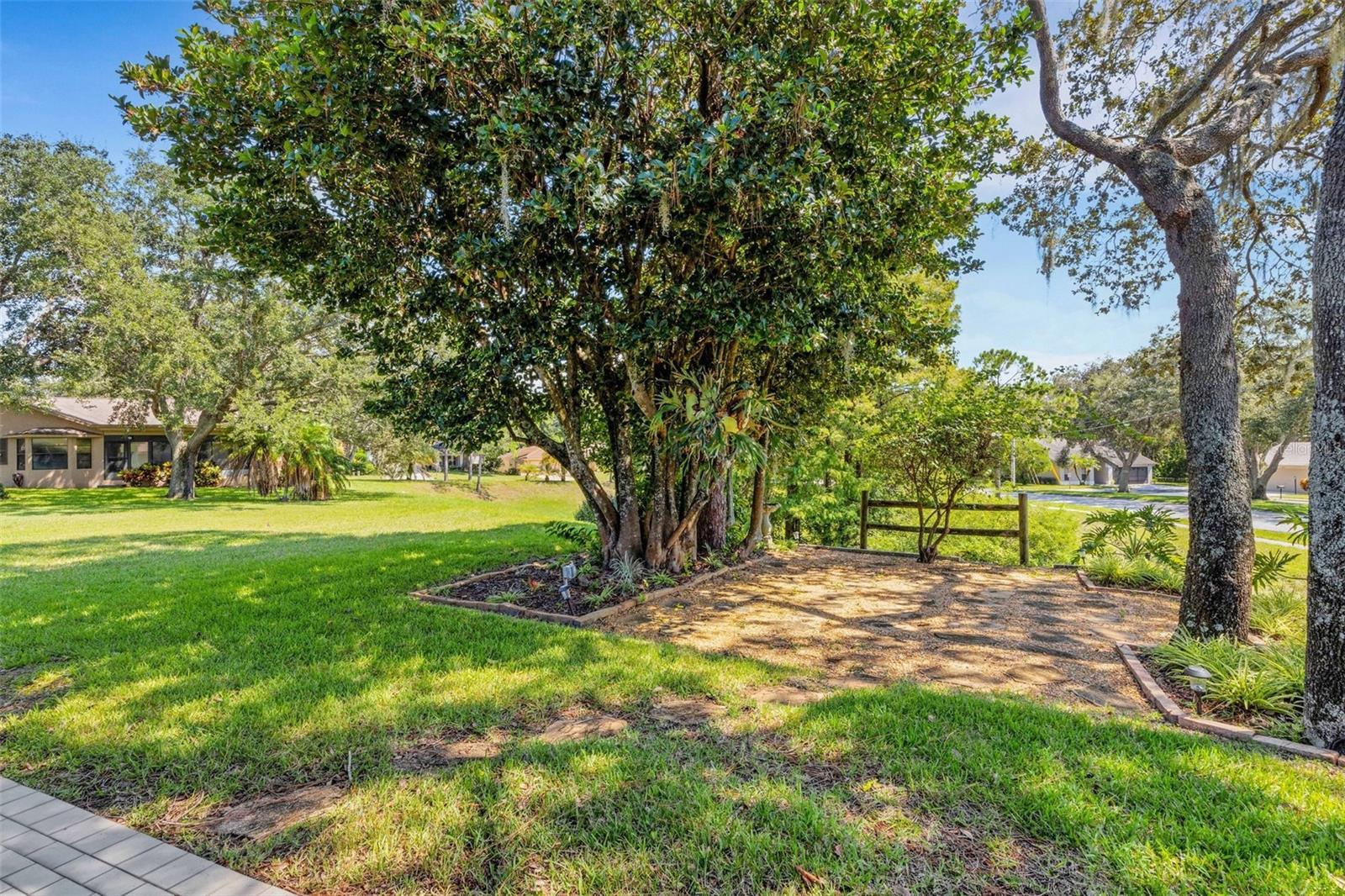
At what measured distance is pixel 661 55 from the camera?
17.3 feet

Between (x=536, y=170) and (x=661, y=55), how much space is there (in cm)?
173

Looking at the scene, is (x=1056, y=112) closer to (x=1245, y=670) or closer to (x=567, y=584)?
(x=1245, y=670)

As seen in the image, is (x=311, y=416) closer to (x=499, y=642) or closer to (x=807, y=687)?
(x=499, y=642)

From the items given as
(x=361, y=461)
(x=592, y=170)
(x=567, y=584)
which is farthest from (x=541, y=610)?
(x=361, y=461)

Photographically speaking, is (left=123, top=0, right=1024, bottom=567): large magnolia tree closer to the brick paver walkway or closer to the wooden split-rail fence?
the wooden split-rail fence

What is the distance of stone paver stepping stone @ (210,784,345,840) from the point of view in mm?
2406

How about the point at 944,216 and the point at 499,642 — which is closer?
the point at 499,642

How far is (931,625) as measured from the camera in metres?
5.45

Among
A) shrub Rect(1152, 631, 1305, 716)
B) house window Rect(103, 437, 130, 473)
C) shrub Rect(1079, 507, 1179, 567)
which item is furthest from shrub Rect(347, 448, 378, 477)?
shrub Rect(1152, 631, 1305, 716)

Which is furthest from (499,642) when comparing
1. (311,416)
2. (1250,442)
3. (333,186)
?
(1250,442)

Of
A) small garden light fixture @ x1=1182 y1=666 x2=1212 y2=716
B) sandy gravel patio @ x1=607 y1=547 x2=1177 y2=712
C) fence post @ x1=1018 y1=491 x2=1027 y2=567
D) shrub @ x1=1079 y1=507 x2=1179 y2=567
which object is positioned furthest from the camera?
fence post @ x1=1018 y1=491 x2=1027 y2=567

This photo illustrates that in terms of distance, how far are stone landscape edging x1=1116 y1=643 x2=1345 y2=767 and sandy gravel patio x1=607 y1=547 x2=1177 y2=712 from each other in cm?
10

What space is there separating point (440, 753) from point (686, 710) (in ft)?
4.31

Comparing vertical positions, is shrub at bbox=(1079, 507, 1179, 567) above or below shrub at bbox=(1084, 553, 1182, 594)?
above
